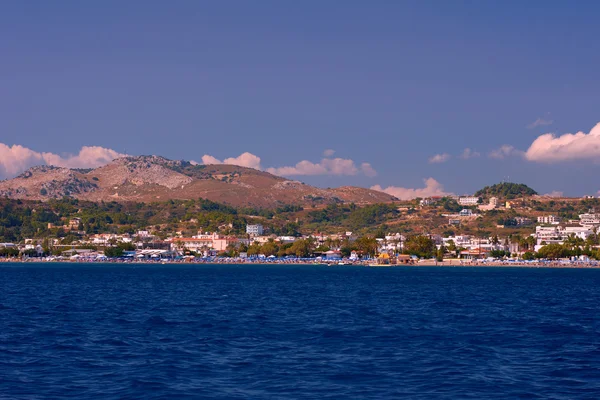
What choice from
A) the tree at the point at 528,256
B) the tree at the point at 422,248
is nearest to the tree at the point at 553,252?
the tree at the point at 528,256

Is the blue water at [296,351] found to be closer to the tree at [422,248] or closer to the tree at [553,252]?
the tree at [553,252]

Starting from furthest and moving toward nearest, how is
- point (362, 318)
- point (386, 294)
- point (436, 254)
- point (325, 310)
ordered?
point (436, 254) < point (386, 294) < point (325, 310) < point (362, 318)

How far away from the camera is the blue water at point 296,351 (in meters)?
24.2

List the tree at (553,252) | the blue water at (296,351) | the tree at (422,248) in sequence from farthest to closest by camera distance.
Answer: the tree at (422,248) < the tree at (553,252) < the blue water at (296,351)

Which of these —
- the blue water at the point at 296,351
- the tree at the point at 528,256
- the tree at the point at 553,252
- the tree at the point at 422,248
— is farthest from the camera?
the tree at the point at 422,248

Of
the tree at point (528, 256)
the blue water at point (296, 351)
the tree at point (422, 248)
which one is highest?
the tree at point (422, 248)

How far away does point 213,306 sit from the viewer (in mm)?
52625

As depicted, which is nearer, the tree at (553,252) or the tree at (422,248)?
the tree at (553,252)

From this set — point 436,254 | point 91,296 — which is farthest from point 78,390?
point 436,254

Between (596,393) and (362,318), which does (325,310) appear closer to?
(362,318)

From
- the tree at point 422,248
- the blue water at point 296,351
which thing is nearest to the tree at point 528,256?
the tree at point 422,248

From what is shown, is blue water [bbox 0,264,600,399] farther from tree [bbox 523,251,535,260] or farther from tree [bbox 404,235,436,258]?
tree [bbox 404,235,436,258]

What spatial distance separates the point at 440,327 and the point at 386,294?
2874 cm

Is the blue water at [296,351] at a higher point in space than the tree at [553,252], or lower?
lower
